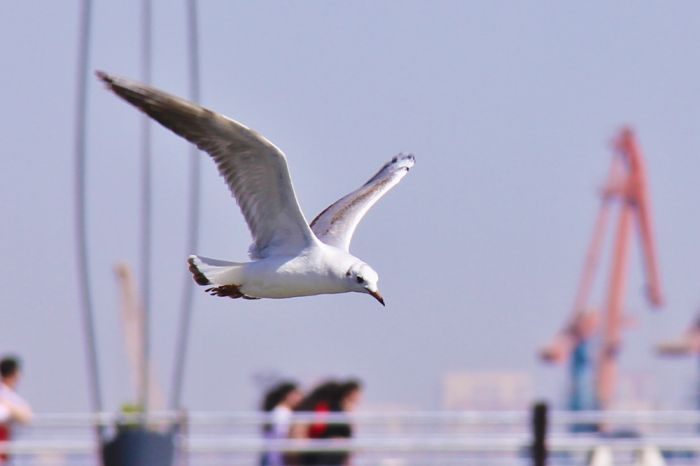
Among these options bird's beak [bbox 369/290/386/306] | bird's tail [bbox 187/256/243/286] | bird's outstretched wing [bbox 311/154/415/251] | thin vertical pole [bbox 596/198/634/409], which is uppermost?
thin vertical pole [bbox 596/198/634/409]

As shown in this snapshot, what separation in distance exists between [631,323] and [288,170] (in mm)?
60902

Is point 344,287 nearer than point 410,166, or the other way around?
point 344,287

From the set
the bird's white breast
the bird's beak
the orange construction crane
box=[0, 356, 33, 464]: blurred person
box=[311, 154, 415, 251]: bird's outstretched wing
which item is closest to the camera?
the bird's beak

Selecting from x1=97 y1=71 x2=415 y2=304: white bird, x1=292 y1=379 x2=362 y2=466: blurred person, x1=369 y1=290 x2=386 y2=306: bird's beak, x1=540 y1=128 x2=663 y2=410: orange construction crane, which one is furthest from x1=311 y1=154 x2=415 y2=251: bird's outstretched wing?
x1=540 y1=128 x2=663 y2=410: orange construction crane

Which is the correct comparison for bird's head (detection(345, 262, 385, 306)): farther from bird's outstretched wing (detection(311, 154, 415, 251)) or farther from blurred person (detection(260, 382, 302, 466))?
blurred person (detection(260, 382, 302, 466))

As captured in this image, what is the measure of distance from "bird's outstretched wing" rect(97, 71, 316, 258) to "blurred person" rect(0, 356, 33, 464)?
3.33 meters

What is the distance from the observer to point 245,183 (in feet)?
21.9

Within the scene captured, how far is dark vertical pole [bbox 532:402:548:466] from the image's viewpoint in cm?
1003

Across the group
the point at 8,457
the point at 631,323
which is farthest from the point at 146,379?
the point at 631,323

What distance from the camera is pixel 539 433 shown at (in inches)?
396

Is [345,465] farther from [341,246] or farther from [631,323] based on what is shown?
[631,323]

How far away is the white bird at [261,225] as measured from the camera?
6.28 metres

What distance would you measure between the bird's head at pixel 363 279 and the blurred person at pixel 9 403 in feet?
12.6

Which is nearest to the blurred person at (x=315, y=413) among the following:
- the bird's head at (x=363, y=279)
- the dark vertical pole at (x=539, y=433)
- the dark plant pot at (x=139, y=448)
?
the dark plant pot at (x=139, y=448)
